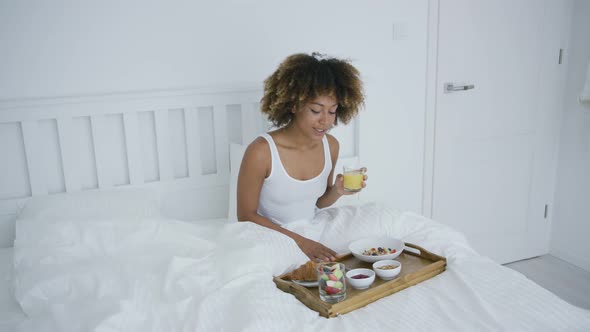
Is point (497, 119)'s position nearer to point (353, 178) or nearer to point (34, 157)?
point (353, 178)

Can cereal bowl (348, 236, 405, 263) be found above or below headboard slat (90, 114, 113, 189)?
below

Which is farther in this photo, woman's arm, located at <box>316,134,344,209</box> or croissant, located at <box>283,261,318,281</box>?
woman's arm, located at <box>316,134,344,209</box>

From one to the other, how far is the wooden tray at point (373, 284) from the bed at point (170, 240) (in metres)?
0.02

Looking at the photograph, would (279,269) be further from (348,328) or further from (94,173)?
(94,173)

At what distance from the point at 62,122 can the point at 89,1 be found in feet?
1.51

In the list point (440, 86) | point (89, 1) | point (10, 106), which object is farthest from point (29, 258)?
point (440, 86)

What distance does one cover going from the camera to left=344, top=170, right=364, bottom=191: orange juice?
169cm

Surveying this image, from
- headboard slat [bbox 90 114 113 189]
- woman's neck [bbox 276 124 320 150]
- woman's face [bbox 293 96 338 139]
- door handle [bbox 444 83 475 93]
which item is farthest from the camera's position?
door handle [bbox 444 83 475 93]

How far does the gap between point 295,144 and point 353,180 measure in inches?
10.0

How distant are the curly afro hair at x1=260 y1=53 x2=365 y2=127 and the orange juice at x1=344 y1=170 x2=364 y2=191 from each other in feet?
0.83

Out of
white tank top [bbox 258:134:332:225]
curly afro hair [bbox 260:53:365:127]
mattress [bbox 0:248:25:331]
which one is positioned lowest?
mattress [bbox 0:248:25:331]

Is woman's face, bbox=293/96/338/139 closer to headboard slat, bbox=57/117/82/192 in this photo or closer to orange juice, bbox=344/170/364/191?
orange juice, bbox=344/170/364/191

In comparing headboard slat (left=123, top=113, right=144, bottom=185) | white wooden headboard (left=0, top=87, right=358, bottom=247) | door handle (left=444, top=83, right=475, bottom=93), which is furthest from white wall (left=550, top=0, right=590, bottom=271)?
headboard slat (left=123, top=113, right=144, bottom=185)

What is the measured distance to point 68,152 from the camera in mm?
1867
